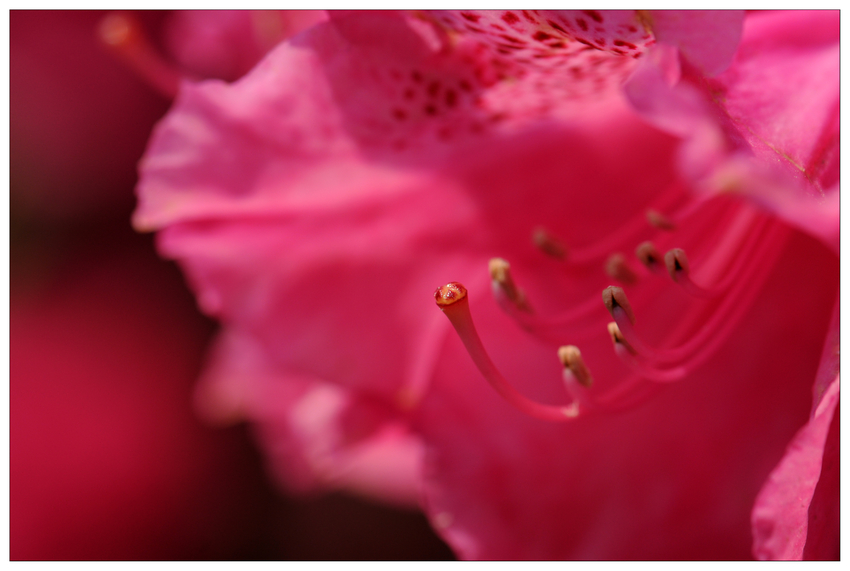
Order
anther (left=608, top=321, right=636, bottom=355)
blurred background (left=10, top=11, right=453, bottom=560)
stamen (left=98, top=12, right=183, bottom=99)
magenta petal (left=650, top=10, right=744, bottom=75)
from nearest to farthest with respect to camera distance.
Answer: magenta petal (left=650, top=10, right=744, bottom=75) → anther (left=608, top=321, right=636, bottom=355) → stamen (left=98, top=12, right=183, bottom=99) → blurred background (left=10, top=11, right=453, bottom=560)

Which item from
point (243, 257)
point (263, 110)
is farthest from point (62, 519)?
point (263, 110)

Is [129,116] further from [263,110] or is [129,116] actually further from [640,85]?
[640,85]

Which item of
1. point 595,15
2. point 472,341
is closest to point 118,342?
point 472,341

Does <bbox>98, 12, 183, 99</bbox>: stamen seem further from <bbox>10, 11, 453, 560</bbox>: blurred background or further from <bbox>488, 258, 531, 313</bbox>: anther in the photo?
<bbox>488, 258, 531, 313</bbox>: anther

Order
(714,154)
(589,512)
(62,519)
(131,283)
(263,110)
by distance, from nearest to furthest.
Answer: (714,154) < (263,110) < (589,512) < (62,519) < (131,283)

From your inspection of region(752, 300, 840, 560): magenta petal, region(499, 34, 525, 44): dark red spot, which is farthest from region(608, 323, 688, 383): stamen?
region(499, 34, 525, 44): dark red spot
